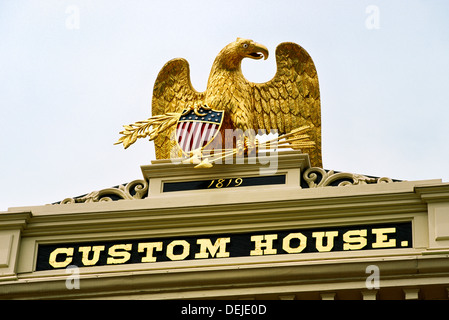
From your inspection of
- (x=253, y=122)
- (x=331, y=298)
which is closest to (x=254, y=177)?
(x=253, y=122)

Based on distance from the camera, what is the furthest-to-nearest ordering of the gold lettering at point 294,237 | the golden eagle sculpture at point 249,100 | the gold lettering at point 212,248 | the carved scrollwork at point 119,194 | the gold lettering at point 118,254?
the golden eagle sculpture at point 249,100 → the carved scrollwork at point 119,194 → the gold lettering at point 118,254 → the gold lettering at point 212,248 → the gold lettering at point 294,237

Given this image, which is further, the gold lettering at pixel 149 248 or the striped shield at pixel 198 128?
the striped shield at pixel 198 128

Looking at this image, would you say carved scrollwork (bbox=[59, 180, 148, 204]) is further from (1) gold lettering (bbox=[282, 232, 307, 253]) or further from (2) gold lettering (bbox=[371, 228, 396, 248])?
(2) gold lettering (bbox=[371, 228, 396, 248])

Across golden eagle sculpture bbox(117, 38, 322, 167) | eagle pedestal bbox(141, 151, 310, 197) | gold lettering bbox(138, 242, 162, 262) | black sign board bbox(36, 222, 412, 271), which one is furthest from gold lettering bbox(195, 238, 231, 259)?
golden eagle sculpture bbox(117, 38, 322, 167)

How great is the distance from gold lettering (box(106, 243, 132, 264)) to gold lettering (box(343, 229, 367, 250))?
11.3 feet

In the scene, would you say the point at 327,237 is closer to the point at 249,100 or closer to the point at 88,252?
the point at 249,100

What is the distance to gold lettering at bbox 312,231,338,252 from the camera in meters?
24.5

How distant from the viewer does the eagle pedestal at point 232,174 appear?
25.8 m

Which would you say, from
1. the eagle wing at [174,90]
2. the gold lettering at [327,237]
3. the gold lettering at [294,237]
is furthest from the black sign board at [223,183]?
the eagle wing at [174,90]

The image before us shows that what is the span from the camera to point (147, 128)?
27172mm

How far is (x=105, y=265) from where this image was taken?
2514cm

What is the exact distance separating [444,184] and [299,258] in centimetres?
248

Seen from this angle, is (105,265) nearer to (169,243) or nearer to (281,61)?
(169,243)

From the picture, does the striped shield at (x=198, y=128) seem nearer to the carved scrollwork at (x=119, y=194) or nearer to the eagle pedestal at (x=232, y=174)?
the eagle pedestal at (x=232, y=174)
